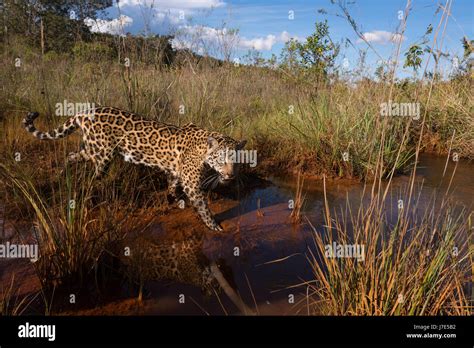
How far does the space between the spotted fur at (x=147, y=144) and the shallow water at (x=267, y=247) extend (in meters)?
0.78

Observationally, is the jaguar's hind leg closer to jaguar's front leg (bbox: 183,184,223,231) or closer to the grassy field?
the grassy field

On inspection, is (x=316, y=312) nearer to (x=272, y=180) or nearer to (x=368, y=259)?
(x=368, y=259)

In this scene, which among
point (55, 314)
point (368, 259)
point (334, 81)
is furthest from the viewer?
point (334, 81)

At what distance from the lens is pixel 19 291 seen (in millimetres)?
3125

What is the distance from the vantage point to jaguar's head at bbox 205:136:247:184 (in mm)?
4887

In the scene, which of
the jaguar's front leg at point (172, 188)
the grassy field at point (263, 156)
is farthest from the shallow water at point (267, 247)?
the jaguar's front leg at point (172, 188)

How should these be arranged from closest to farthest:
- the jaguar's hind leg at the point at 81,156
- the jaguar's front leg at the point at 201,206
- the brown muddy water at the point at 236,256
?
the brown muddy water at the point at 236,256 → the jaguar's front leg at the point at 201,206 → the jaguar's hind leg at the point at 81,156

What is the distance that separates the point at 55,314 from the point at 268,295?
1.82 meters

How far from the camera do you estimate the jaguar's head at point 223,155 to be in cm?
489

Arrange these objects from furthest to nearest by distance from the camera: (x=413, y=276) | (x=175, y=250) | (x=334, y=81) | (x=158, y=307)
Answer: (x=334, y=81) < (x=175, y=250) < (x=158, y=307) < (x=413, y=276)

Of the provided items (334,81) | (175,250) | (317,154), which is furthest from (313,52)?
(175,250)

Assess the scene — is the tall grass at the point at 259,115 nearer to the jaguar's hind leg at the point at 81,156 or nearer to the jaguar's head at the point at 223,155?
the jaguar's hind leg at the point at 81,156

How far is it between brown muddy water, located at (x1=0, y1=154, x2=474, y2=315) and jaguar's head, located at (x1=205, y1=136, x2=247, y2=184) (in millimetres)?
696

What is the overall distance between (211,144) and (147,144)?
1.01 m
